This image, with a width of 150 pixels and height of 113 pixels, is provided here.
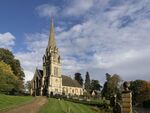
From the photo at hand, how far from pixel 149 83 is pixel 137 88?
6444 millimetres

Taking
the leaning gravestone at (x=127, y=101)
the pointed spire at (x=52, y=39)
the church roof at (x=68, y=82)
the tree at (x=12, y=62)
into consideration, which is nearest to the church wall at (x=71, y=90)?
the church roof at (x=68, y=82)

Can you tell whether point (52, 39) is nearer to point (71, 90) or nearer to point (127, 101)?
point (71, 90)

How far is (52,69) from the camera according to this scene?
124 m

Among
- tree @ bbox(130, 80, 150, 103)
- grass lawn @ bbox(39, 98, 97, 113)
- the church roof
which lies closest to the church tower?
the church roof

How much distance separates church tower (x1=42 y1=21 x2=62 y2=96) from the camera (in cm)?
12225

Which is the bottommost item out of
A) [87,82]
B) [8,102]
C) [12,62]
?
[8,102]

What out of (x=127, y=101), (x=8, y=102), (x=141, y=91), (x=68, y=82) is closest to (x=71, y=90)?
(x=68, y=82)

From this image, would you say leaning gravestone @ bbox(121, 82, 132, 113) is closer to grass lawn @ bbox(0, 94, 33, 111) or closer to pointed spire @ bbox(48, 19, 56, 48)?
grass lawn @ bbox(0, 94, 33, 111)

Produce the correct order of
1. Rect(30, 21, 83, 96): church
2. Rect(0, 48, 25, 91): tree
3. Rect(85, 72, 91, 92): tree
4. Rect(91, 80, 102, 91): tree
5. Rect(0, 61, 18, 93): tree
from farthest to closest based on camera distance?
Rect(85, 72, 91, 92): tree, Rect(91, 80, 102, 91): tree, Rect(30, 21, 83, 96): church, Rect(0, 48, 25, 91): tree, Rect(0, 61, 18, 93): tree

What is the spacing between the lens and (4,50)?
297 ft

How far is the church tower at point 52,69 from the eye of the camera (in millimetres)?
122250

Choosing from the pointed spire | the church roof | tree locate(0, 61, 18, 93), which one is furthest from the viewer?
the church roof

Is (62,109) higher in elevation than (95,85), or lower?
lower

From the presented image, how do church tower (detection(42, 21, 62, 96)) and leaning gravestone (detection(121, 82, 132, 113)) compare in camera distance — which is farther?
church tower (detection(42, 21, 62, 96))
